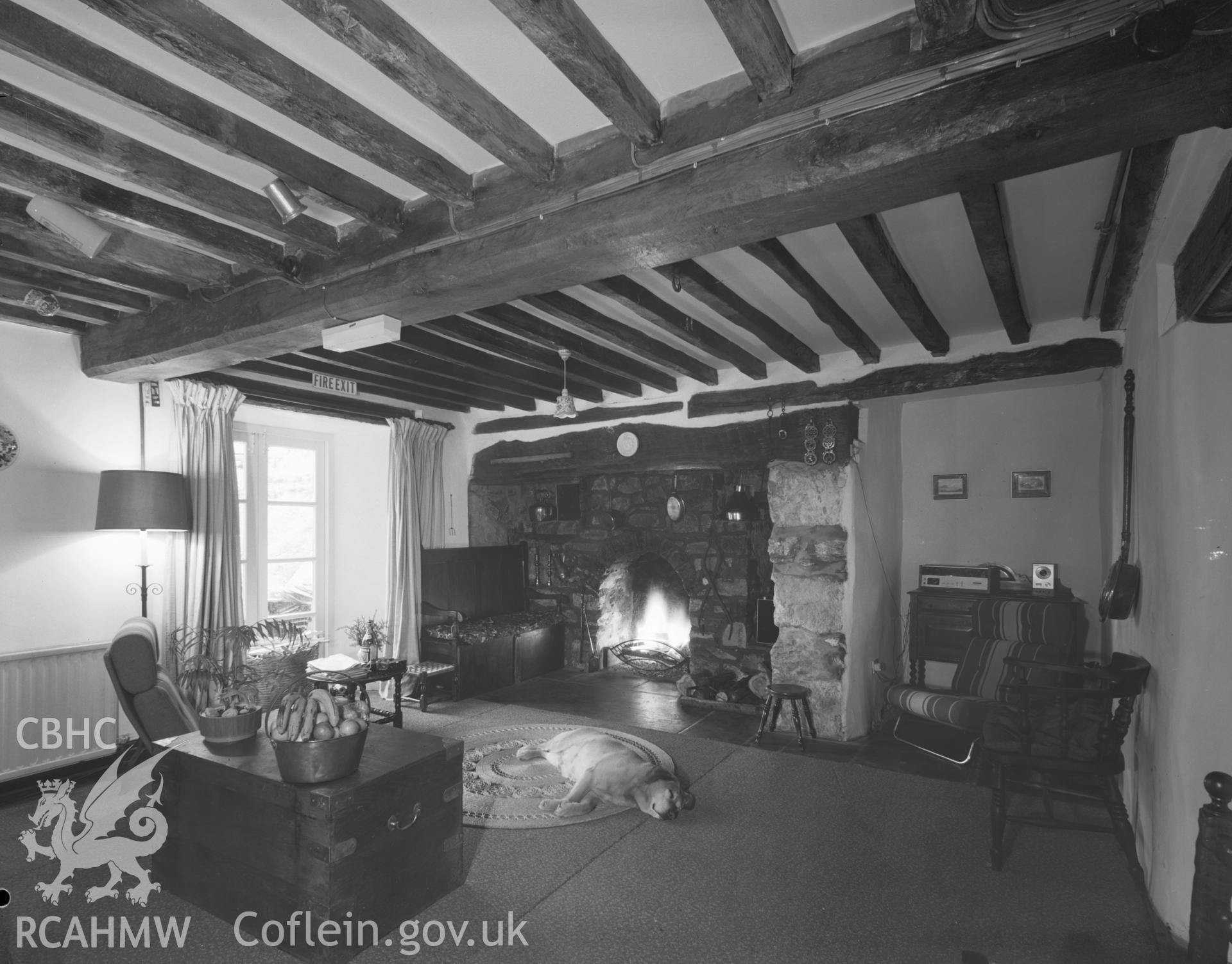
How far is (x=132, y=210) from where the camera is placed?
8.13ft

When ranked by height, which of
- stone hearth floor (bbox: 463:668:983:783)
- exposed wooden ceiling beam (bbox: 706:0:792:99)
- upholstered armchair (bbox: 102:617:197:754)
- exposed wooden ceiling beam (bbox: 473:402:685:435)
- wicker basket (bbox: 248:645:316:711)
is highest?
exposed wooden ceiling beam (bbox: 706:0:792:99)

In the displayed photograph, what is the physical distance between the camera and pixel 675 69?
1.92 m

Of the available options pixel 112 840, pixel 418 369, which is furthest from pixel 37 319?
pixel 112 840

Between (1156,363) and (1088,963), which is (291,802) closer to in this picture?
(1088,963)

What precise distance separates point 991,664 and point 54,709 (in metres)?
5.32

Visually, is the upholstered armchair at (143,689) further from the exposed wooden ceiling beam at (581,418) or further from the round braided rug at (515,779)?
the exposed wooden ceiling beam at (581,418)

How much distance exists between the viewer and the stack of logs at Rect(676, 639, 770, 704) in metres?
5.28

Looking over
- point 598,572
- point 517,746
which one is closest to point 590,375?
point 598,572

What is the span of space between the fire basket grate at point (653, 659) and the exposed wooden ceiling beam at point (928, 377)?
2.17 metres

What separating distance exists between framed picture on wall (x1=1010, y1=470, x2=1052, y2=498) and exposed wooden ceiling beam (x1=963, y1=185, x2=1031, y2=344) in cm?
136

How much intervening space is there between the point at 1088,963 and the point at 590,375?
13.7 ft

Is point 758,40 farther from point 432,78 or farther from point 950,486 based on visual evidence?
point 950,486

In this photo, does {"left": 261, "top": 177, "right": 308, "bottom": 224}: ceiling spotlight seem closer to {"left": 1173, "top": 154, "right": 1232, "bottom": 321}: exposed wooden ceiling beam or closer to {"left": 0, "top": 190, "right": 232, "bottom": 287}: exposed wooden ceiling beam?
{"left": 0, "top": 190, "right": 232, "bottom": 287}: exposed wooden ceiling beam

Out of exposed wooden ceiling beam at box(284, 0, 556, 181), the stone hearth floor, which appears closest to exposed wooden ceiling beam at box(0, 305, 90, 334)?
exposed wooden ceiling beam at box(284, 0, 556, 181)
